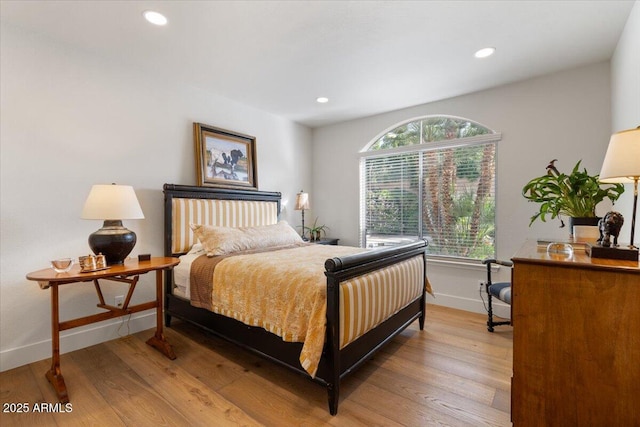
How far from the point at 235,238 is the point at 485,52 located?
2.89 metres

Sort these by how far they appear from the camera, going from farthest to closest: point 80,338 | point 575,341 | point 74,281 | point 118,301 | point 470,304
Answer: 1. point 470,304
2. point 118,301
3. point 80,338
4. point 74,281
5. point 575,341

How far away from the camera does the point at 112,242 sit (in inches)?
86.4

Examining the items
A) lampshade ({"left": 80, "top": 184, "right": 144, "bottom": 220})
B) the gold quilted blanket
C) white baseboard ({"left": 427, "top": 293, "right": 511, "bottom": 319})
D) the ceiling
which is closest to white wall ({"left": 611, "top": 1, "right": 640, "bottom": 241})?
the ceiling

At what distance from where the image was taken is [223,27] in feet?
7.25

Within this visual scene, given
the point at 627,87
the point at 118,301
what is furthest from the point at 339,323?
the point at 627,87

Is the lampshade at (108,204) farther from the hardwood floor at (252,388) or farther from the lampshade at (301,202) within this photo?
the lampshade at (301,202)

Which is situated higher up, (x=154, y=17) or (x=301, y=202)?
(x=154, y=17)

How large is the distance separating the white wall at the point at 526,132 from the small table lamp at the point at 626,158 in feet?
6.92

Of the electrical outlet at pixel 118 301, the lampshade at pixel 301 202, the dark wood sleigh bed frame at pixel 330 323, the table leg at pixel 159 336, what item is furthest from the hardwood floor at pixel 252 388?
the lampshade at pixel 301 202

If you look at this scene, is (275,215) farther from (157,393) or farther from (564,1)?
(564,1)

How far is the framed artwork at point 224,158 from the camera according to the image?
131 inches

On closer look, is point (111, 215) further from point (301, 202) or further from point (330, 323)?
point (301, 202)

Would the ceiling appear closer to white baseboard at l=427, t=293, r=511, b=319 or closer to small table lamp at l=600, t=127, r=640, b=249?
small table lamp at l=600, t=127, r=640, b=249

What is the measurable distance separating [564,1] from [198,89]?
3408mm
